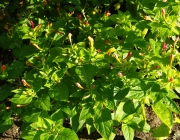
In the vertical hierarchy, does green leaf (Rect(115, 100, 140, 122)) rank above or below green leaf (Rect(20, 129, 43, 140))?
above

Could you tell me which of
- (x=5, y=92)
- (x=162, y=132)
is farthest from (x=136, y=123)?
(x=5, y=92)

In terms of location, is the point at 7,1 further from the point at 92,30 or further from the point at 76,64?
the point at 76,64

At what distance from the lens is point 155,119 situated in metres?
3.03

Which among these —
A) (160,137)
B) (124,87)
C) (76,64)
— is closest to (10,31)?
(76,64)

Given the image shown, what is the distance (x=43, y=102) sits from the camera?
6.84ft

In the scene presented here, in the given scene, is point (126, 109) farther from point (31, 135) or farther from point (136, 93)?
point (31, 135)

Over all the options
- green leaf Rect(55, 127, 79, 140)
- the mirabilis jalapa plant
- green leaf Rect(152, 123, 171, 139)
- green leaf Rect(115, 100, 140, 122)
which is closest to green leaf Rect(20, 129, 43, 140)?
the mirabilis jalapa plant

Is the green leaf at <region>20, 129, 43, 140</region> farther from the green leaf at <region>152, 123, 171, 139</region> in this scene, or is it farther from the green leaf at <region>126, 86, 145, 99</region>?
the green leaf at <region>152, 123, 171, 139</region>

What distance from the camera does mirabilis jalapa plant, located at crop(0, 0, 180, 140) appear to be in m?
1.88

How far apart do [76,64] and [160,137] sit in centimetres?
116

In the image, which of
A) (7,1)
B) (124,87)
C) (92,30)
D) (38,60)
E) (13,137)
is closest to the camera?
(124,87)

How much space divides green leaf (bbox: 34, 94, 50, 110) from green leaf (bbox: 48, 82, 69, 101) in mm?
46

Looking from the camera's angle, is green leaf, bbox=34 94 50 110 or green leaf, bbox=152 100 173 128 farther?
green leaf, bbox=34 94 50 110

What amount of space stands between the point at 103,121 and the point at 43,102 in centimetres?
45
